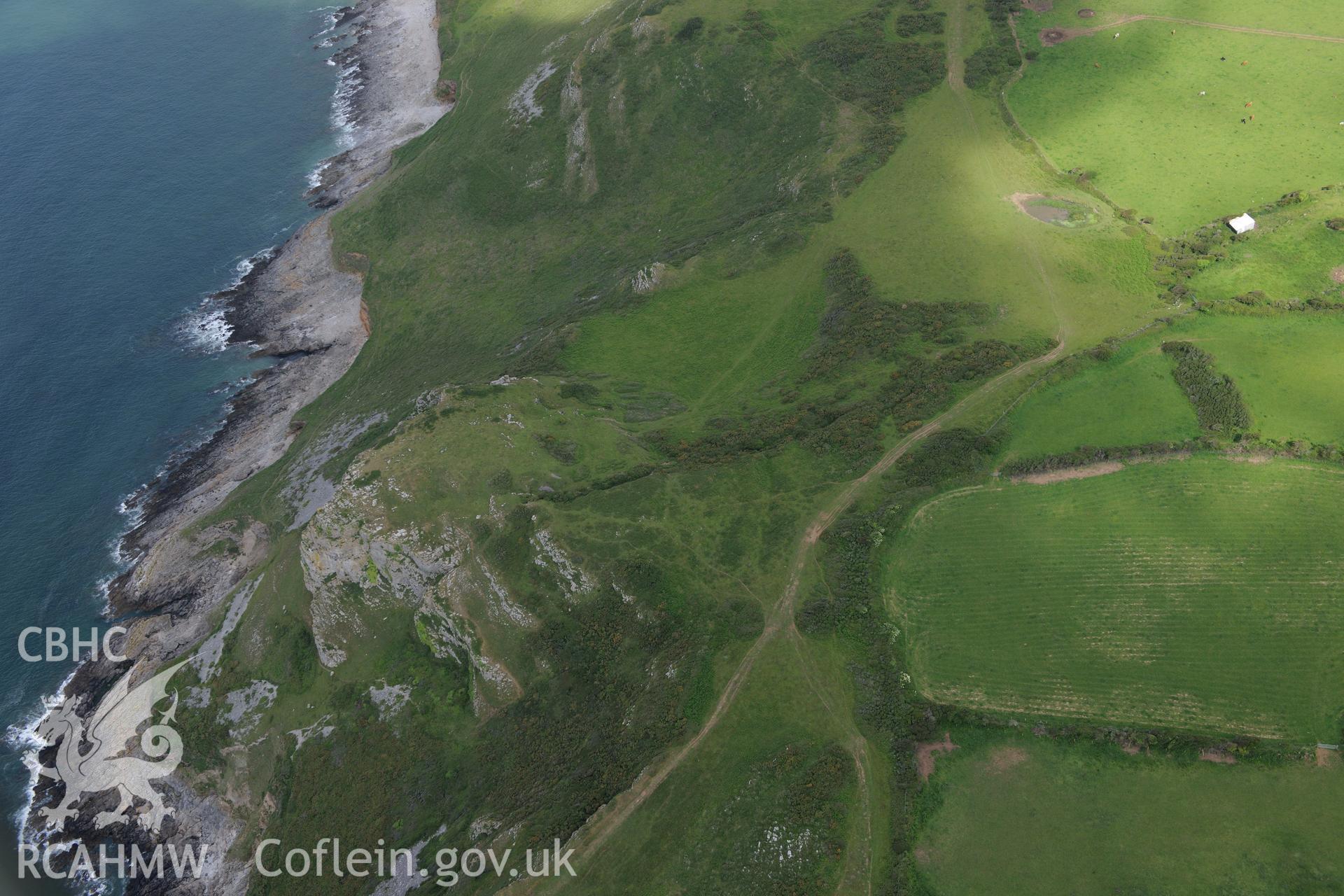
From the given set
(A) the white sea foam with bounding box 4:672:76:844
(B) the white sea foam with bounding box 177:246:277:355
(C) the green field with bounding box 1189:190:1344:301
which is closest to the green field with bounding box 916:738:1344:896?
(C) the green field with bounding box 1189:190:1344:301

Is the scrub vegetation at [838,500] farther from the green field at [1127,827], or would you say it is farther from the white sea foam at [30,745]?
the white sea foam at [30,745]

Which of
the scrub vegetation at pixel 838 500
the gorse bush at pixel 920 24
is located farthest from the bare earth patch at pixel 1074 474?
the gorse bush at pixel 920 24

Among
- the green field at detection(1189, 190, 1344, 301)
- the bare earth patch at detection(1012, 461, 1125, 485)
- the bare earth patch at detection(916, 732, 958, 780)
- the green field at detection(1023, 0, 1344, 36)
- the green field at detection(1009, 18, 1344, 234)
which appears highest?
the green field at detection(1023, 0, 1344, 36)

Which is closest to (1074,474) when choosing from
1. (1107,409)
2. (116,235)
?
(1107,409)

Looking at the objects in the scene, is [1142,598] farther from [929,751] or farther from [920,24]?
[920,24]

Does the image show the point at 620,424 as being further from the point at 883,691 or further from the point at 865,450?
the point at 883,691

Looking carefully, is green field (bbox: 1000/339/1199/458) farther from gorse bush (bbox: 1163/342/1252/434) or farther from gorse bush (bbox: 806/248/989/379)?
gorse bush (bbox: 806/248/989/379)

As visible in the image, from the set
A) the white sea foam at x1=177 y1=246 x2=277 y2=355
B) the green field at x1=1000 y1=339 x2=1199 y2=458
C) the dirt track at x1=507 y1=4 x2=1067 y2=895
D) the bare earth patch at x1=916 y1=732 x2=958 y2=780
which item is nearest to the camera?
the dirt track at x1=507 y1=4 x2=1067 y2=895
